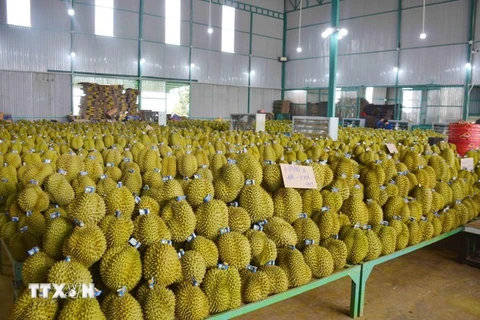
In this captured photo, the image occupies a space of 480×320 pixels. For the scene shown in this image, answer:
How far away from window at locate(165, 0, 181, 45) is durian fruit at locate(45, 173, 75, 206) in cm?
1958

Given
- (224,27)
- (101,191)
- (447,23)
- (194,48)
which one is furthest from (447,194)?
(224,27)

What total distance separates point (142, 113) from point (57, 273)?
17073 mm

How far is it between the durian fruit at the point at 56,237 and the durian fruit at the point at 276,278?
1101 mm

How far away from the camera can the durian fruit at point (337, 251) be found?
276 centimetres

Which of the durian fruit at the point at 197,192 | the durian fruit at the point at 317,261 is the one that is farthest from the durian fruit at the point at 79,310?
the durian fruit at the point at 317,261

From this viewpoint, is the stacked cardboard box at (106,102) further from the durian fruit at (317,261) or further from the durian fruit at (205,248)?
the durian fruit at (205,248)

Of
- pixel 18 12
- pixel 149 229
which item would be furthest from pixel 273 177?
pixel 18 12

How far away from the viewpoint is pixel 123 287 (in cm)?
184

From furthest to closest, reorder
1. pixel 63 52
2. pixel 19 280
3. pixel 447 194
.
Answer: pixel 63 52, pixel 447 194, pixel 19 280

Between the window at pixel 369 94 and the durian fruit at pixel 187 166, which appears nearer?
the durian fruit at pixel 187 166

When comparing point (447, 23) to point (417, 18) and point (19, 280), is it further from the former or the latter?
point (19, 280)

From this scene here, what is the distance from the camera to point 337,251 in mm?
2760

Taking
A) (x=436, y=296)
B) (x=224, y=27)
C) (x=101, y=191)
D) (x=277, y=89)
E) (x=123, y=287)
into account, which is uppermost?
(x=224, y=27)

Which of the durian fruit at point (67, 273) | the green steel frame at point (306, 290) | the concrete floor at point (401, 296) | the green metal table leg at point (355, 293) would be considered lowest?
the concrete floor at point (401, 296)
